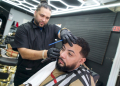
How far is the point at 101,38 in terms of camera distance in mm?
2855

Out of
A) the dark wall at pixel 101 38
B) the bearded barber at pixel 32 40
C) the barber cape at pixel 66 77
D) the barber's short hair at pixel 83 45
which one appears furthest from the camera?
the dark wall at pixel 101 38

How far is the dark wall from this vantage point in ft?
8.63

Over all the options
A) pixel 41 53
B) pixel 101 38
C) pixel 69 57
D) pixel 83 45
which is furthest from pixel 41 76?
pixel 101 38

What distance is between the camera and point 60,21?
479 centimetres

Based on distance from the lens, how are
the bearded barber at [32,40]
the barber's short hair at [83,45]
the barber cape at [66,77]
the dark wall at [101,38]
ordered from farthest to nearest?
the dark wall at [101,38] < the bearded barber at [32,40] < the barber's short hair at [83,45] < the barber cape at [66,77]

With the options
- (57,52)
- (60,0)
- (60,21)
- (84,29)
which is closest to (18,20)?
(60,21)

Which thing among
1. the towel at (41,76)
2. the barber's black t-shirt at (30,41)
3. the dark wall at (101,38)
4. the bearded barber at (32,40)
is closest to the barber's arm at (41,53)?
the bearded barber at (32,40)

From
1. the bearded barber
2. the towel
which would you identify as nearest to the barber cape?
the towel

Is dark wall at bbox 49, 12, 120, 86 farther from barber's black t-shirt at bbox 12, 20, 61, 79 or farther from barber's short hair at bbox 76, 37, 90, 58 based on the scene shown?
barber's black t-shirt at bbox 12, 20, 61, 79

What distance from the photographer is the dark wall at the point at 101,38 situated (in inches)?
104

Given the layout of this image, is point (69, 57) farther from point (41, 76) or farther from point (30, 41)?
point (30, 41)

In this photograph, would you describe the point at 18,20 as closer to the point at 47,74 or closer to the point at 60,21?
the point at 60,21

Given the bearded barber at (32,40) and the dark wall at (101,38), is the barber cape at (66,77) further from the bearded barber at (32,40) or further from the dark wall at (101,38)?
the dark wall at (101,38)

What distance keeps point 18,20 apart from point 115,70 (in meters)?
5.91
